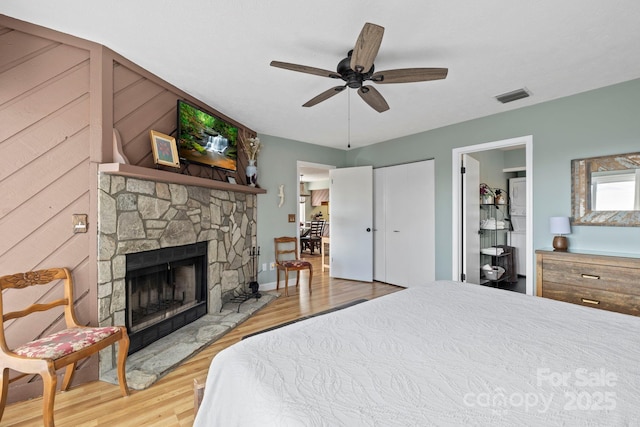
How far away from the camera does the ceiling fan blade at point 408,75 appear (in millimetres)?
1901

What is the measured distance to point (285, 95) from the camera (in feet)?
9.81

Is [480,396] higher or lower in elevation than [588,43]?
lower

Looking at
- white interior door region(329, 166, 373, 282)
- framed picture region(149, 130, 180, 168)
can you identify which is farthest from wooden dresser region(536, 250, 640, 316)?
framed picture region(149, 130, 180, 168)

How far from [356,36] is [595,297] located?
2998 millimetres

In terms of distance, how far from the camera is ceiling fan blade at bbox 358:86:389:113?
2096 mm

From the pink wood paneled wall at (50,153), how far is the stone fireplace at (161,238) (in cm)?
8

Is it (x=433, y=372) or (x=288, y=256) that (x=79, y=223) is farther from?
(x=288, y=256)

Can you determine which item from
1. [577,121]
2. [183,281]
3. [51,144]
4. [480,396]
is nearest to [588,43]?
[577,121]

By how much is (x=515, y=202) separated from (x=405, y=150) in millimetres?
2478

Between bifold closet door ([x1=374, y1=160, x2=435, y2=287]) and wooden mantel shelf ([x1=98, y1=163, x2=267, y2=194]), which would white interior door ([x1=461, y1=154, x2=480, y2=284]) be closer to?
bifold closet door ([x1=374, y1=160, x2=435, y2=287])

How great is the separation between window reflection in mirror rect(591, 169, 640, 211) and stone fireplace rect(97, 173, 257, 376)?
3.94 metres

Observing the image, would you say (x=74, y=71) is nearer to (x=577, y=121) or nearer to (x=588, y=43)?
(x=588, y=43)

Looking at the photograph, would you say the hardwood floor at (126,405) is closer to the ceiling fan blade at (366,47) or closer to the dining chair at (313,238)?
the ceiling fan blade at (366,47)

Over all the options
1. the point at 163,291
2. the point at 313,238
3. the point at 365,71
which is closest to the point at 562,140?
the point at 365,71
